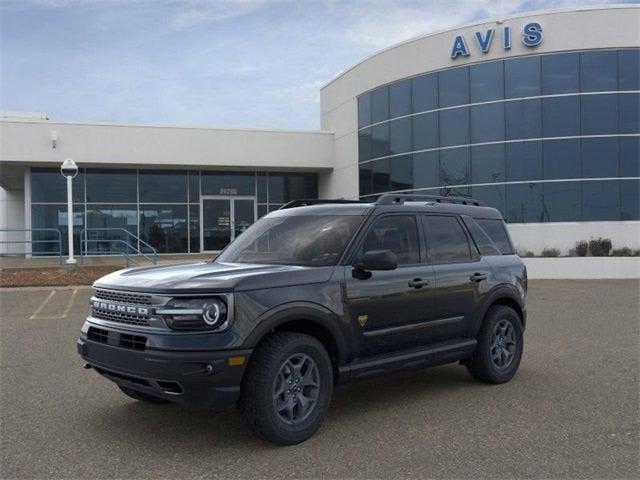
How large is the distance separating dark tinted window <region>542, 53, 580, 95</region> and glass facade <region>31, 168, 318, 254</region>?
12.6 meters

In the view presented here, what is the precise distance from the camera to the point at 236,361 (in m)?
4.46

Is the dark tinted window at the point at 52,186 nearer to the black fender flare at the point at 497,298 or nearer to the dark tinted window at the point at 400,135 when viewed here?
the dark tinted window at the point at 400,135

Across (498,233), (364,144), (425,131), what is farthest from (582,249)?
(498,233)

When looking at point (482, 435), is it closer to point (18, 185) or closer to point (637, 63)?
point (637, 63)

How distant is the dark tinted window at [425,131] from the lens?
977 inches

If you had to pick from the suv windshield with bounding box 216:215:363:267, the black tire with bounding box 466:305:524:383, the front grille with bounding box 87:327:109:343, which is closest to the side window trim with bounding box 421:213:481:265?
the black tire with bounding box 466:305:524:383

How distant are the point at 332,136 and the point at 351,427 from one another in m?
25.4

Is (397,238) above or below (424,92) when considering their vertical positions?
below

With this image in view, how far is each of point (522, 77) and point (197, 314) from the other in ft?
69.7

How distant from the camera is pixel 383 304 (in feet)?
17.9

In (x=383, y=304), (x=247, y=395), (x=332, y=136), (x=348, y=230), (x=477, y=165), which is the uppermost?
(x=332, y=136)

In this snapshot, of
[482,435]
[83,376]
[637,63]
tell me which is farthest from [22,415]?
[637,63]

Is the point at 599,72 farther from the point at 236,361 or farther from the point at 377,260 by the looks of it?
the point at 236,361

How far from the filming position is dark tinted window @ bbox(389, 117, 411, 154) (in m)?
25.7
